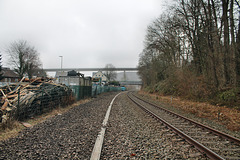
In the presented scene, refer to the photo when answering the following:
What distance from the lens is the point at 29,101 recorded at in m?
8.19

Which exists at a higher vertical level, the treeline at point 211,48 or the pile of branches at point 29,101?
the treeline at point 211,48

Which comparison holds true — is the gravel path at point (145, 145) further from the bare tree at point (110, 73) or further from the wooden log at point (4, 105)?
the bare tree at point (110, 73)

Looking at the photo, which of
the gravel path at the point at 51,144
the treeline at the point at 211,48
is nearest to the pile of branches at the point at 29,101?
the gravel path at the point at 51,144

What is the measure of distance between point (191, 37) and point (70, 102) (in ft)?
48.0

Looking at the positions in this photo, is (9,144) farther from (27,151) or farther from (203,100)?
(203,100)

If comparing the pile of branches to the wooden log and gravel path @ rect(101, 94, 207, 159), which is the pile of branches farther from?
gravel path @ rect(101, 94, 207, 159)

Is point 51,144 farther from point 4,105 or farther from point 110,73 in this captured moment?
point 110,73

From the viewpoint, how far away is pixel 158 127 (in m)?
6.65

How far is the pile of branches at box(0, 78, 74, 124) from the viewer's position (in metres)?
7.14

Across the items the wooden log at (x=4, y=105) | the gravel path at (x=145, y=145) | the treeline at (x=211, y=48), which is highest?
the treeline at (x=211, y=48)

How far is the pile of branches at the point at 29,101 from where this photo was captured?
7.14 meters

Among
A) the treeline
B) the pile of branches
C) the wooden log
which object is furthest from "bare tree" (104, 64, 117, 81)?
the wooden log

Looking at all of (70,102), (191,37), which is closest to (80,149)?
(70,102)

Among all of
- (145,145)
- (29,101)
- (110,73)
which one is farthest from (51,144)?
(110,73)
